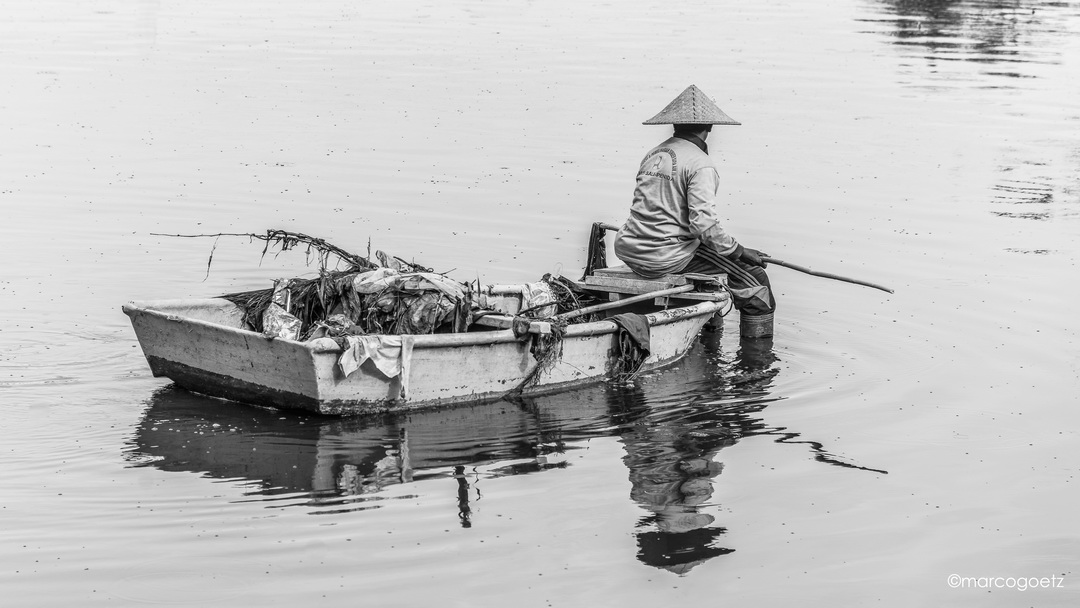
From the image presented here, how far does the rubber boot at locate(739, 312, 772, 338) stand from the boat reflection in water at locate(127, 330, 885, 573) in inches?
46.0

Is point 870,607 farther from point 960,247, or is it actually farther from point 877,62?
point 877,62

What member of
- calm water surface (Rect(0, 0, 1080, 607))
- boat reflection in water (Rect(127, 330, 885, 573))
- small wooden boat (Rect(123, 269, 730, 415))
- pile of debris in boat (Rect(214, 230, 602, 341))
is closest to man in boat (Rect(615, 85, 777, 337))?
calm water surface (Rect(0, 0, 1080, 607))

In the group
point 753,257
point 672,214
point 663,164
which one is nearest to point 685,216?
point 672,214

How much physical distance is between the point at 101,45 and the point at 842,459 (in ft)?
58.9

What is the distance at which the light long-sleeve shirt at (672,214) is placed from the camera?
9258 mm

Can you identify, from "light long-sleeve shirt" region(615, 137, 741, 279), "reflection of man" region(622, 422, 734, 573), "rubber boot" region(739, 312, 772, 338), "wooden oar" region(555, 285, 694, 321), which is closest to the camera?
"reflection of man" region(622, 422, 734, 573)

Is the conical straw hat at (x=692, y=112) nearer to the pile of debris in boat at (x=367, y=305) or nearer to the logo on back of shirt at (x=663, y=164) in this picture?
the logo on back of shirt at (x=663, y=164)

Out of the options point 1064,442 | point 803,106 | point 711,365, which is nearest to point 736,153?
point 803,106

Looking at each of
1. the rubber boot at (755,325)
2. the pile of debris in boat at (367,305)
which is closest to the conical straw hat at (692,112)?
the rubber boot at (755,325)

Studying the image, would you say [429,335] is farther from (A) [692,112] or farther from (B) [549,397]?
(A) [692,112]

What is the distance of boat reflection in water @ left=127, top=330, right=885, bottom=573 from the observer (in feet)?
22.4

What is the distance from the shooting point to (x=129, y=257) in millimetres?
11414

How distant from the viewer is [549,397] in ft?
28.0

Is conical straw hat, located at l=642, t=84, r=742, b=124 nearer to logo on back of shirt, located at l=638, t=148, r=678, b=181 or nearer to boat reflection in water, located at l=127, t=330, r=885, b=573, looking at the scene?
logo on back of shirt, located at l=638, t=148, r=678, b=181
